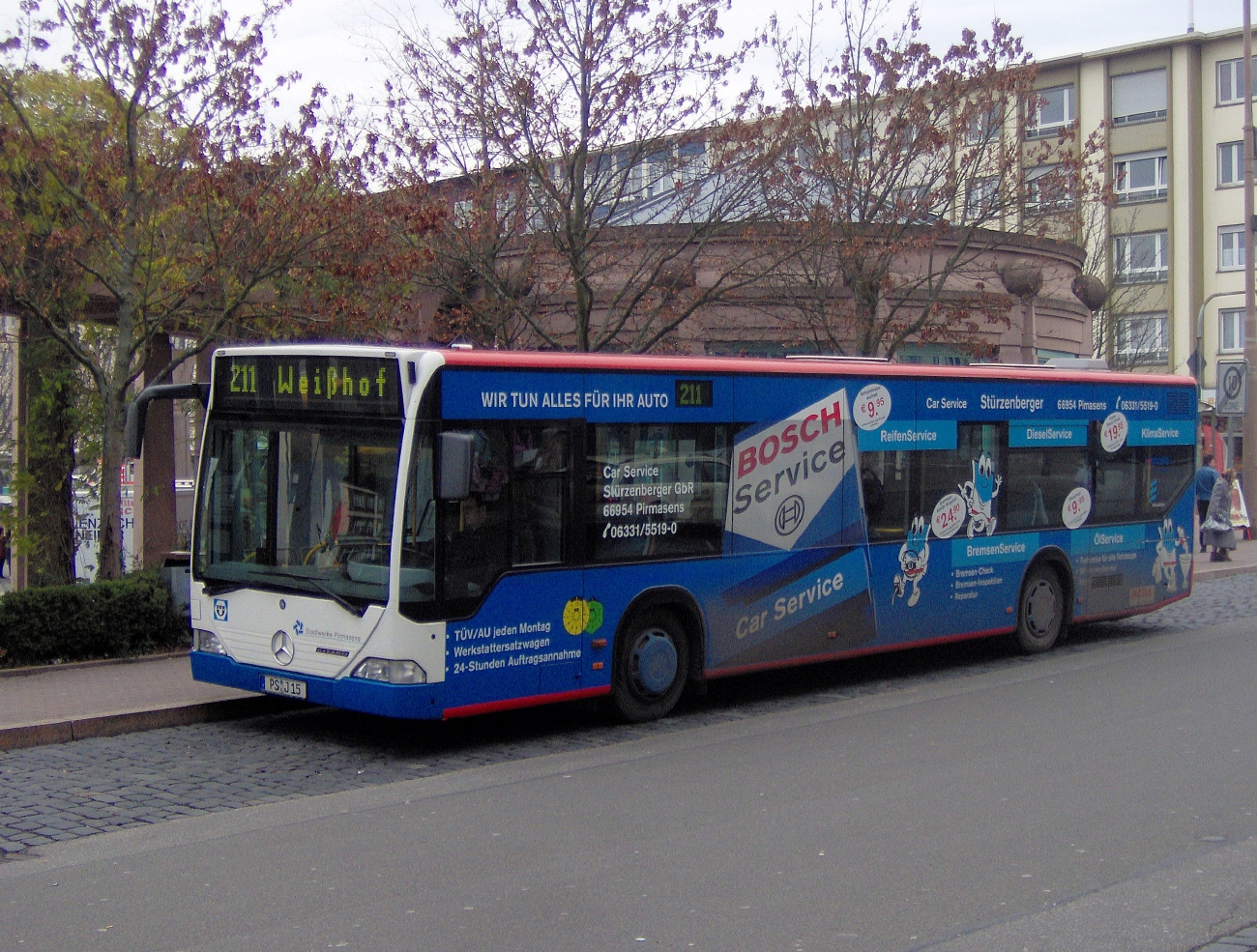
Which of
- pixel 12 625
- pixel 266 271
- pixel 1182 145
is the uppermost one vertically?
pixel 1182 145

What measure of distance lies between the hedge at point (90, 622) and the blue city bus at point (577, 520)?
235cm

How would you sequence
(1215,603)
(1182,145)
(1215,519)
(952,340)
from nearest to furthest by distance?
(1215,603) → (952,340) → (1215,519) → (1182,145)

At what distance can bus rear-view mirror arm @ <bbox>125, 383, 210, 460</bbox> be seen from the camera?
9961 millimetres

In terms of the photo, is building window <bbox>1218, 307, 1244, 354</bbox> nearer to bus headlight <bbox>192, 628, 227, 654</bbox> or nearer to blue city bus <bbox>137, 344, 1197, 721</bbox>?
blue city bus <bbox>137, 344, 1197, 721</bbox>

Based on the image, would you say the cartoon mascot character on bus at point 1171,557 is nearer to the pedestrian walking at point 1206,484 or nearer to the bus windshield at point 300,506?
the pedestrian walking at point 1206,484

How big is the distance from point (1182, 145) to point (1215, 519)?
1433 inches

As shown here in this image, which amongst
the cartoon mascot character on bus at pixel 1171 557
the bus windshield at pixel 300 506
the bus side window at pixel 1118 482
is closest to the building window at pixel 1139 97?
the cartoon mascot character on bus at pixel 1171 557

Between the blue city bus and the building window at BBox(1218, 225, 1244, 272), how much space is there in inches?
1812

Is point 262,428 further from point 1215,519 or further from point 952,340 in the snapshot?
point 1215,519

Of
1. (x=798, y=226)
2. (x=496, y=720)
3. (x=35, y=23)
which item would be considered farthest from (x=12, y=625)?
(x=798, y=226)

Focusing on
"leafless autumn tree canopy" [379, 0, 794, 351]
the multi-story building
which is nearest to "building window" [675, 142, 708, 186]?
"leafless autumn tree canopy" [379, 0, 794, 351]

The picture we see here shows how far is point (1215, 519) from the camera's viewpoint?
22750 mm

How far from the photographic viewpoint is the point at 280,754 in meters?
9.16

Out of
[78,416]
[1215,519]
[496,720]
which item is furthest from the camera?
[1215,519]
